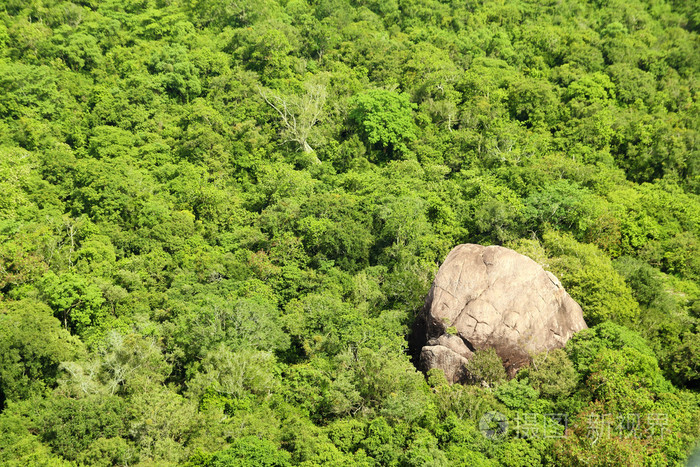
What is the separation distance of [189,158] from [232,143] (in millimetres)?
4329

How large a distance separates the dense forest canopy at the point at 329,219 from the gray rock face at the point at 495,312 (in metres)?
1.43

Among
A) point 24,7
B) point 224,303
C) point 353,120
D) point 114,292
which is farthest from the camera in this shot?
point 24,7

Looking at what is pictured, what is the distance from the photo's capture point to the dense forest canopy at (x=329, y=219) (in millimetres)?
31328

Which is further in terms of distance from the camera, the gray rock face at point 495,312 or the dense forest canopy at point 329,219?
the gray rock face at point 495,312

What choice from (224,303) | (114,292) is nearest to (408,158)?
(224,303)

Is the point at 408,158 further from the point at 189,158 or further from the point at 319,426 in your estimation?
the point at 319,426

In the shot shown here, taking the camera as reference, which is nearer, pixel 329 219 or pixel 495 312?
pixel 495 312

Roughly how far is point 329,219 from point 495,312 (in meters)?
16.1

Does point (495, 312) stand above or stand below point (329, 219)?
below

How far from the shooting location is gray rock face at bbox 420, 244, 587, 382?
35.6 m

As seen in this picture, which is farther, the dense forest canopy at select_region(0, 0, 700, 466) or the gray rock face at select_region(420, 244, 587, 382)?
the gray rock face at select_region(420, 244, 587, 382)

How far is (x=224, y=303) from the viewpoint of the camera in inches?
1502

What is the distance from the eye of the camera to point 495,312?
3625 centimetres

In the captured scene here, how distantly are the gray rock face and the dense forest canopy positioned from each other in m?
1.43
